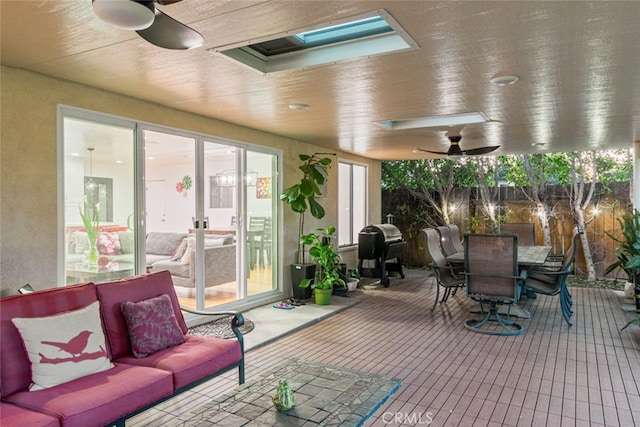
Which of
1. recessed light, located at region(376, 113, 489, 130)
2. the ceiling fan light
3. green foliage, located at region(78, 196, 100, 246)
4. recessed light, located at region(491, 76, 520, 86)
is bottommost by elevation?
green foliage, located at region(78, 196, 100, 246)

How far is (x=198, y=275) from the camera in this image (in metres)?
4.72

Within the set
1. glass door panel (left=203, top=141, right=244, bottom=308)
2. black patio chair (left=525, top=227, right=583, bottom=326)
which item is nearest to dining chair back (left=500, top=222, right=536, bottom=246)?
black patio chair (left=525, top=227, right=583, bottom=326)

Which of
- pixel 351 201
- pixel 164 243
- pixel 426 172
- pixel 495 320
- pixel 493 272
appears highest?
pixel 426 172

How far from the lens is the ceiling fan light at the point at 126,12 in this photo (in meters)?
1.42

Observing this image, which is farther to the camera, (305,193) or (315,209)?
(315,209)

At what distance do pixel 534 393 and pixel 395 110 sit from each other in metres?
2.78

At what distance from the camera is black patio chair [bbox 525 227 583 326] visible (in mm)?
4742

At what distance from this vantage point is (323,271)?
20.0 ft

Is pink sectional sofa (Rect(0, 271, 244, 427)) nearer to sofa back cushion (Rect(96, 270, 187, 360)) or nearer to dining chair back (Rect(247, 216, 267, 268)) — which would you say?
sofa back cushion (Rect(96, 270, 187, 360))

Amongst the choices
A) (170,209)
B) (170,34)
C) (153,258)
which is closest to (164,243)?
(153,258)

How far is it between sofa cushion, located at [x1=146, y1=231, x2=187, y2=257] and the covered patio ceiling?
1551 millimetres

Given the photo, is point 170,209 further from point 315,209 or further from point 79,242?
point 315,209

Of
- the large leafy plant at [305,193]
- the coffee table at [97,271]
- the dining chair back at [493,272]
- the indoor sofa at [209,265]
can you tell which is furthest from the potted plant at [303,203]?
the coffee table at [97,271]

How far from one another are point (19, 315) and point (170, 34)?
67.4 inches
